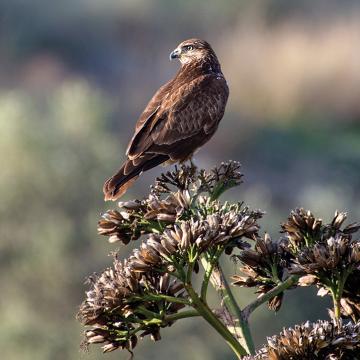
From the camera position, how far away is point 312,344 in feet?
12.1

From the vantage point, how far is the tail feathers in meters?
6.16

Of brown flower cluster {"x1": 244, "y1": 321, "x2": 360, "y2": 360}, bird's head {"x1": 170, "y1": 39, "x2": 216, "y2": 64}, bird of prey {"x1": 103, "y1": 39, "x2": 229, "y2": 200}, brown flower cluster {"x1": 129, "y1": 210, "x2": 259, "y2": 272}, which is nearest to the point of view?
brown flower cluster {"x1": 244, "y1": 321, "x2": 360, "y2": 360}

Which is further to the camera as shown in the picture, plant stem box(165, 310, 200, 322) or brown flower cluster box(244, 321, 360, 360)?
plant stem box(165, 310, 200, 322)

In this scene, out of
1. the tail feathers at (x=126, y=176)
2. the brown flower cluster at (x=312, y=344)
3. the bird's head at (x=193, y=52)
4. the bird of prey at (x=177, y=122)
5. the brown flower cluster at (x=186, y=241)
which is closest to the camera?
the brown flower cluster at (x=312, y=344)

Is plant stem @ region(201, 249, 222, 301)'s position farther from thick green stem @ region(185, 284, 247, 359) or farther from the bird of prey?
the bird of prey

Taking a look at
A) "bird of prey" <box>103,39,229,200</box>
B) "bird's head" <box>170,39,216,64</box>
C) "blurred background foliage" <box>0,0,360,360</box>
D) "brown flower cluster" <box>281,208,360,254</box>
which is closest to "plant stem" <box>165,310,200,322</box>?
"brown flower cluster" <box>281,208,360,254</box>

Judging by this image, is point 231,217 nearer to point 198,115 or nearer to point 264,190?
point 198,115

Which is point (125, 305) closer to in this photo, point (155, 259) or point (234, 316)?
point (155, 259)

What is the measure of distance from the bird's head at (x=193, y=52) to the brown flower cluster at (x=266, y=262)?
4.55 m

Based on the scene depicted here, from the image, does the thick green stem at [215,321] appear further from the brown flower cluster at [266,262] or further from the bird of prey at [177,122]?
the bird of prey at [177,122]

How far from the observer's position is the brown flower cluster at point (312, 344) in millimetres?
3672

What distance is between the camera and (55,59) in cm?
3500

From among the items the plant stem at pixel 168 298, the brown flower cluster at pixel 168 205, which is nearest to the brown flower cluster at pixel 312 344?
the plant stem at pixel 168 298

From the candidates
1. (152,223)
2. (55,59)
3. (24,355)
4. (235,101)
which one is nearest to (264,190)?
(235,101)
